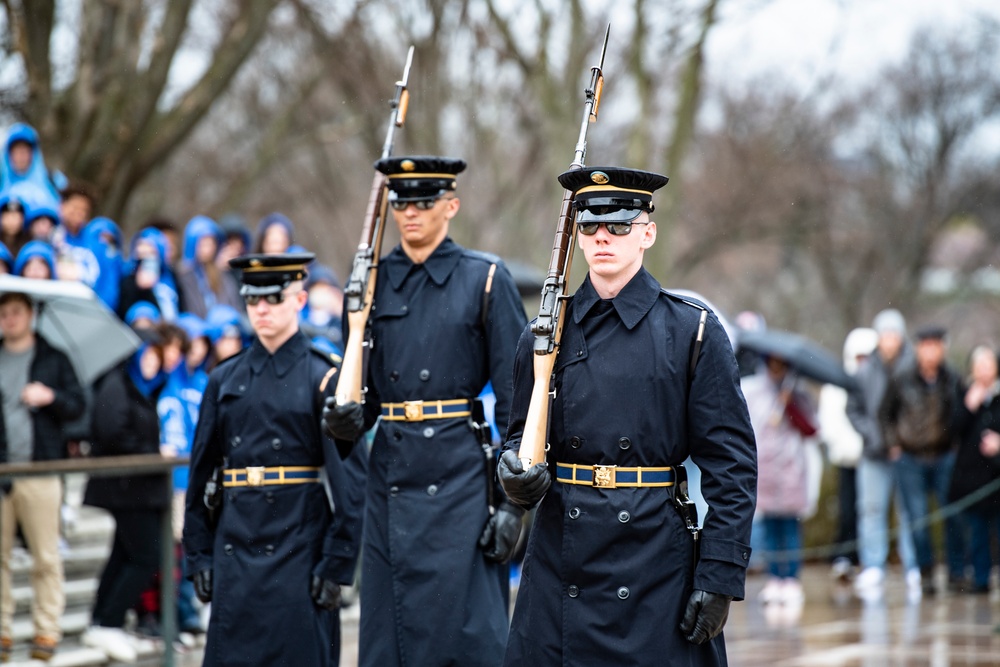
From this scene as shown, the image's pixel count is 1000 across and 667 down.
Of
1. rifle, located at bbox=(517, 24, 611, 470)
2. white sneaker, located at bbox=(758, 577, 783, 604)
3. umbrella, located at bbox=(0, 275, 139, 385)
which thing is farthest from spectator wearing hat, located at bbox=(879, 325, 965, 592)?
rifle, located at bbox=(517, 24, 611, 470)

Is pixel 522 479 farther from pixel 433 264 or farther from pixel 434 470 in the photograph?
pixel 433 264

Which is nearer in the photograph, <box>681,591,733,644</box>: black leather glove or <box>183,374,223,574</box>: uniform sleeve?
<box>681,591,733,644</box>: black leather glove

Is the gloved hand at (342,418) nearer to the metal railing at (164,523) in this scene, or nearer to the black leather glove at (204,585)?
the black leather glove at (204,585)

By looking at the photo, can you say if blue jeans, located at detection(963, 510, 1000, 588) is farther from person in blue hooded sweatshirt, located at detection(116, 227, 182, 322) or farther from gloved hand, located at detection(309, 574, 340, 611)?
gloved hand, located at detection(309, 574, 340, 611)

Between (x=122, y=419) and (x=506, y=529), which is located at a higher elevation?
(x=122, y=419)

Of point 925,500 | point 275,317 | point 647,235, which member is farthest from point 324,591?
point 925,500

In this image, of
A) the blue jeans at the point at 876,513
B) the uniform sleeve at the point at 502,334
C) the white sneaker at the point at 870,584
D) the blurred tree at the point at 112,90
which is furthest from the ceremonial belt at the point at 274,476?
the blurred tree at the point at 112,90

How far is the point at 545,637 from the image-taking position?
189 inches

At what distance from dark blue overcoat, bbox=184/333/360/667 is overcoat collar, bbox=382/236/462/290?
19.8 inches

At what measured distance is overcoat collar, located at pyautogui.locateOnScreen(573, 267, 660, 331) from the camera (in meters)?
4.95

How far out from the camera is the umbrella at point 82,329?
9352mm

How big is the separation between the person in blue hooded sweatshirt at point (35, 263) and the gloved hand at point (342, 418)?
4357 mm

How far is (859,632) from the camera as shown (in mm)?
10523

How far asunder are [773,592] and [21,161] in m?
6.57
